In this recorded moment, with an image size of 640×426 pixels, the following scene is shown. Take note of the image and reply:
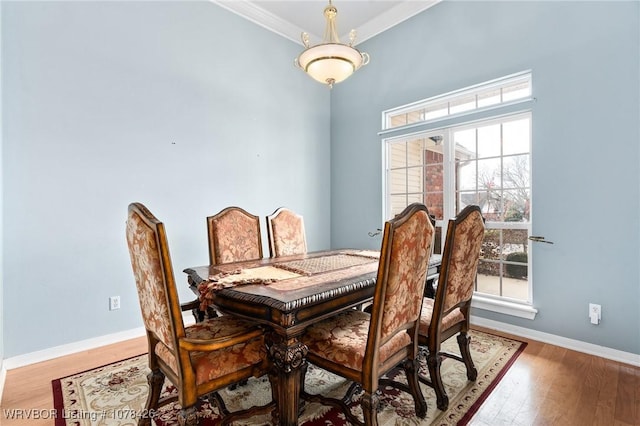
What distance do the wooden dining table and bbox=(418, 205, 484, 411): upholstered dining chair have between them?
392 mm

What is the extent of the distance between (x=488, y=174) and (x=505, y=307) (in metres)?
1.27

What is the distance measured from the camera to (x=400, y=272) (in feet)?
4.59

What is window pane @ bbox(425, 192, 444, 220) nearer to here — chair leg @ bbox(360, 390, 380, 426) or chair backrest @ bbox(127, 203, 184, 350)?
chair leg @ bbox(360, 390, 380, 426)

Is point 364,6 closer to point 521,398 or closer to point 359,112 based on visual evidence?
point 359,112

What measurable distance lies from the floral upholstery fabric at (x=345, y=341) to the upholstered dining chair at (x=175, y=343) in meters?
0.27

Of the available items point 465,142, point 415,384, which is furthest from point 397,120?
point 415,384

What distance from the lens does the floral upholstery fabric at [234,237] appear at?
247 centimetres

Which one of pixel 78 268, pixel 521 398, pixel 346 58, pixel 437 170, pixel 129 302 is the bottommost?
pixel 521 398

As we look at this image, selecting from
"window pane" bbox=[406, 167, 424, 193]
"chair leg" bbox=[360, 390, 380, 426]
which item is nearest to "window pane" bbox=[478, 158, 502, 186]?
"window pane" bbox=[406, 167, 424, 193]

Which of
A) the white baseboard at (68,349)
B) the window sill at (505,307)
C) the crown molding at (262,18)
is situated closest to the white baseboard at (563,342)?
the window sill at (505,307)

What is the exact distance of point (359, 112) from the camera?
4270 millimetres

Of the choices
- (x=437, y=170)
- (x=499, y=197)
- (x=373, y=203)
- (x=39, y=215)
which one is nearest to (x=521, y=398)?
(x=499, y=197)

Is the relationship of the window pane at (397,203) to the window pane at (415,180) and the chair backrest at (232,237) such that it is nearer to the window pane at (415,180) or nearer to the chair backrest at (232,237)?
the window pane at (415,180)

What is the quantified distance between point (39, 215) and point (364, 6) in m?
3.79
